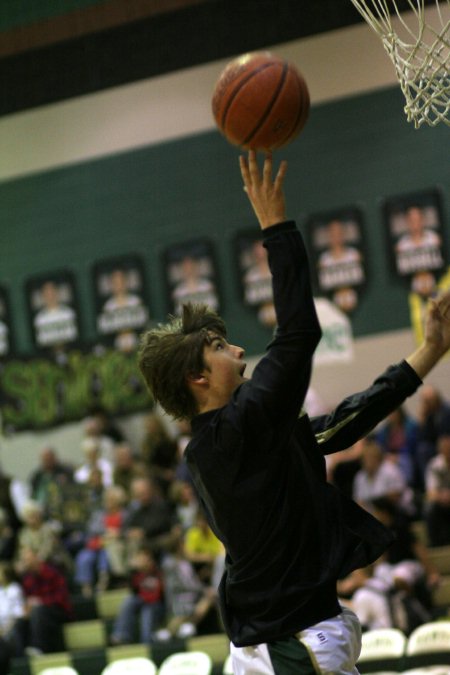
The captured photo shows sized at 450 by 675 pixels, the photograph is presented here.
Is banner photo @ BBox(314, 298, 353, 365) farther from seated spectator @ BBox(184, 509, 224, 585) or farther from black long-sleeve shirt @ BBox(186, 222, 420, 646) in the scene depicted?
black long-sleeve shirt @ BBox(186, 222, 420, 646)

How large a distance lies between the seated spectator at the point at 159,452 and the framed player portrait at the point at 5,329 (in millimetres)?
2694

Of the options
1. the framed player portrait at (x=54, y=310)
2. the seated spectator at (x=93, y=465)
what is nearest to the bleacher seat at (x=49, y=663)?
the seated spectator at (x=93, y=465)

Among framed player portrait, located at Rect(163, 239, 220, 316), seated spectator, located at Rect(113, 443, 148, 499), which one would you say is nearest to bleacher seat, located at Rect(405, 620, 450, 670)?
seated spectator, located at Rect(113, 443, 148, 499)

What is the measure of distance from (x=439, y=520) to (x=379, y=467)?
78 cm

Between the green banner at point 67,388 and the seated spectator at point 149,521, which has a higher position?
the green banner at point 67,388

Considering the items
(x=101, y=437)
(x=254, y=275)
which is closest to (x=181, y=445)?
(x=101, y=437)

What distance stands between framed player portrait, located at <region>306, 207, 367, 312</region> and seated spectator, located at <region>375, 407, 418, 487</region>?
1857mm

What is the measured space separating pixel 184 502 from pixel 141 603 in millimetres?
1399

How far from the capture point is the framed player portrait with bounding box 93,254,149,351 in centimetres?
1493

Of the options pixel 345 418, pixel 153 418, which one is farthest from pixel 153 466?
pixel 345 418

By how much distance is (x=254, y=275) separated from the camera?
14.2 metres

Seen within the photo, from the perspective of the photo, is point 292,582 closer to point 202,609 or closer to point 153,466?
point 202,609

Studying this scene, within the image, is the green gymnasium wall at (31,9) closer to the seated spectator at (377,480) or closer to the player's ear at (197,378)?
the seated spectator at (377,480)

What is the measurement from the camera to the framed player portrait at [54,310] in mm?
15320
